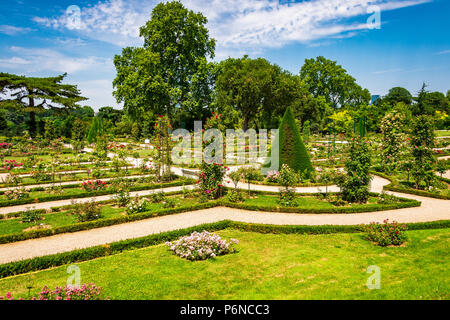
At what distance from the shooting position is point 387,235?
8250 mm

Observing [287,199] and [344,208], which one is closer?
[344,208]

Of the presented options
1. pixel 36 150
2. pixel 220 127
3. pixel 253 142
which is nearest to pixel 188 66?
pixel 253 142

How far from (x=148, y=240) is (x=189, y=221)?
228cm

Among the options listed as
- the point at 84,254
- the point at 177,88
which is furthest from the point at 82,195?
the point at 177,88

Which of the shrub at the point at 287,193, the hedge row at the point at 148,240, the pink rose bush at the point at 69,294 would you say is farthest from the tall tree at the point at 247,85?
the pink rose bush at the point at 69,294

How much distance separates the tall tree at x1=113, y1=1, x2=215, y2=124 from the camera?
106 ft

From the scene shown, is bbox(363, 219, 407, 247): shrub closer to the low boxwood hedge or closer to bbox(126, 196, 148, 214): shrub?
the low boxwood hedge

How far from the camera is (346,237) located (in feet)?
29.3

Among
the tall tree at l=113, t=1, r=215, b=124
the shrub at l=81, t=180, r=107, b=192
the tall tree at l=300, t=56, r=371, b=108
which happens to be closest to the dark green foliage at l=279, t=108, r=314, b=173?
the shrub at l=81, t=180, r=107, b=192

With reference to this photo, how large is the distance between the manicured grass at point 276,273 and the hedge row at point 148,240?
11.8 inches

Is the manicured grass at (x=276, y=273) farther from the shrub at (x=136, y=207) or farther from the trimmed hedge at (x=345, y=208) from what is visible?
the shrub at (x=136, y=207)

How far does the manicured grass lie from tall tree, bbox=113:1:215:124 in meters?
26.9

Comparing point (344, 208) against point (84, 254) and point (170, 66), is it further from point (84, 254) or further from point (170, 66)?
point (170, 66)
